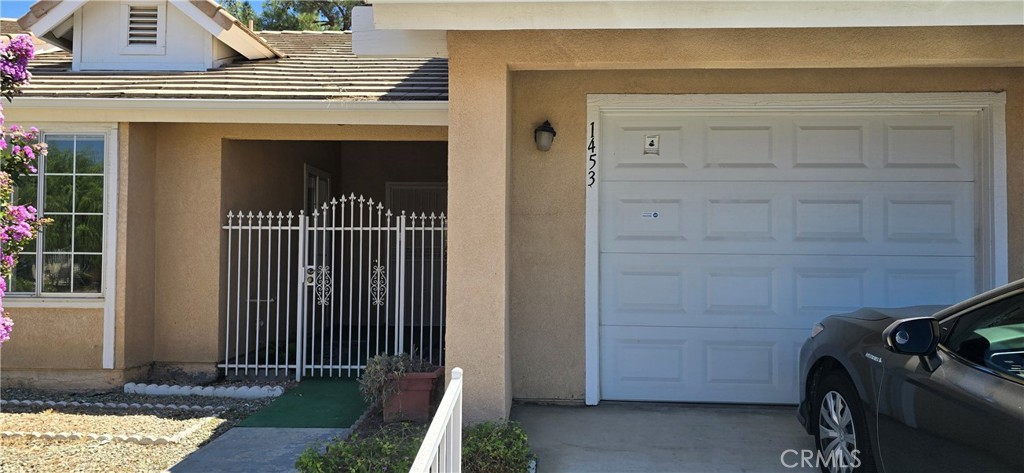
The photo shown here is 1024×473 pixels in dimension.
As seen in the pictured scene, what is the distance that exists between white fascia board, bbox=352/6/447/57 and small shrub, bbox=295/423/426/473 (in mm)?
2796

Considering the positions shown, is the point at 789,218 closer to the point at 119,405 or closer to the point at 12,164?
the point at 12,164

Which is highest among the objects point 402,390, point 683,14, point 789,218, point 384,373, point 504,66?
point 683,14

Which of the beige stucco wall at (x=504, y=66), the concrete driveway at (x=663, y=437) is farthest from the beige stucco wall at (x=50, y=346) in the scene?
the concrete driveway at (x=663, y=437)

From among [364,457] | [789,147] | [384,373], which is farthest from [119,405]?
[789,147]

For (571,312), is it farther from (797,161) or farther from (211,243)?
(211,243)

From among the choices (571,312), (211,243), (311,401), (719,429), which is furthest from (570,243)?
(211,243)

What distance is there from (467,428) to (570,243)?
1839 mm

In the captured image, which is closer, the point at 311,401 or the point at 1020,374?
the point at 1020,374

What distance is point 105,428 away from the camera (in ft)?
18.0

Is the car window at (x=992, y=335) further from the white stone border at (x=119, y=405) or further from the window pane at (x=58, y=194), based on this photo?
the window pane at (x=58, y=194)

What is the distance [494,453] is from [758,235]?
118 inches

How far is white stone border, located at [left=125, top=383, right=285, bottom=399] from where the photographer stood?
6.60m

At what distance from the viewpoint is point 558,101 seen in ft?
18.7

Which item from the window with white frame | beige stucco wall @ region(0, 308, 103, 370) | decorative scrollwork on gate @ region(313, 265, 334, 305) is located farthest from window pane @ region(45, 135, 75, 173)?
decorative scrollwork on gate @ region(313, 265, 334, 305)
